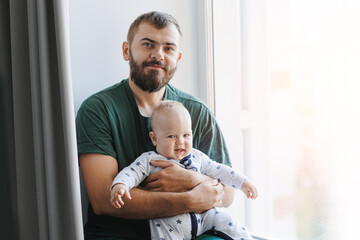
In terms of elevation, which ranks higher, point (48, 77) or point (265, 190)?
point (48, 77)

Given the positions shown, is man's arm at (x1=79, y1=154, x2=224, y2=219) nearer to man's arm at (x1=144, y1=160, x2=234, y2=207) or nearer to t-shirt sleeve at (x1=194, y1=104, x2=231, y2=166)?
man's arm at (x1=144, y1=160, x2=234, y2=207)

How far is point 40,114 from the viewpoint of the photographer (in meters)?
1.27

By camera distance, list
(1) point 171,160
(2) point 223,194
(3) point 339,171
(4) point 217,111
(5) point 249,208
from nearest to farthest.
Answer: (1) point 171,160
(2) point 223,194
(3) point 339,171
(4) point 217,111
(5) point 249,208

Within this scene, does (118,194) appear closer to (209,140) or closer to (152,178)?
(152,178)

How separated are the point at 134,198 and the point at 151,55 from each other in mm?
594

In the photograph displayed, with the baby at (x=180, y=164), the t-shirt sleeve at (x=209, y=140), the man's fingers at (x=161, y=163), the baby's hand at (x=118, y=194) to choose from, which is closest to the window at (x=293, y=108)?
the t-shirt sleeve at (x=209, y=140)

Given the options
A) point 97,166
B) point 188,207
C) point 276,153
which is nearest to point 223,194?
point 188,207

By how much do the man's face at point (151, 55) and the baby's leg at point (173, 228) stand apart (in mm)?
556

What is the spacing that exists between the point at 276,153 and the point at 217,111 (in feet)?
1.90

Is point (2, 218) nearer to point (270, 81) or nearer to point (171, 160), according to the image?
point (171, 160)

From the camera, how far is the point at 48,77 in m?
1.25

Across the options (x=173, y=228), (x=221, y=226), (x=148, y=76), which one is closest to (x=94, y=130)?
(x=148, y=76)

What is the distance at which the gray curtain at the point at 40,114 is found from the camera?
4.06 ft

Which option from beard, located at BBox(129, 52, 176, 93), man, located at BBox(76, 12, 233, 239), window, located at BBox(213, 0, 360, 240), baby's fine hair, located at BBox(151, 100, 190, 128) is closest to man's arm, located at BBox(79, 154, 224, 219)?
man, located at BBox(76, 12, 233, 239)
